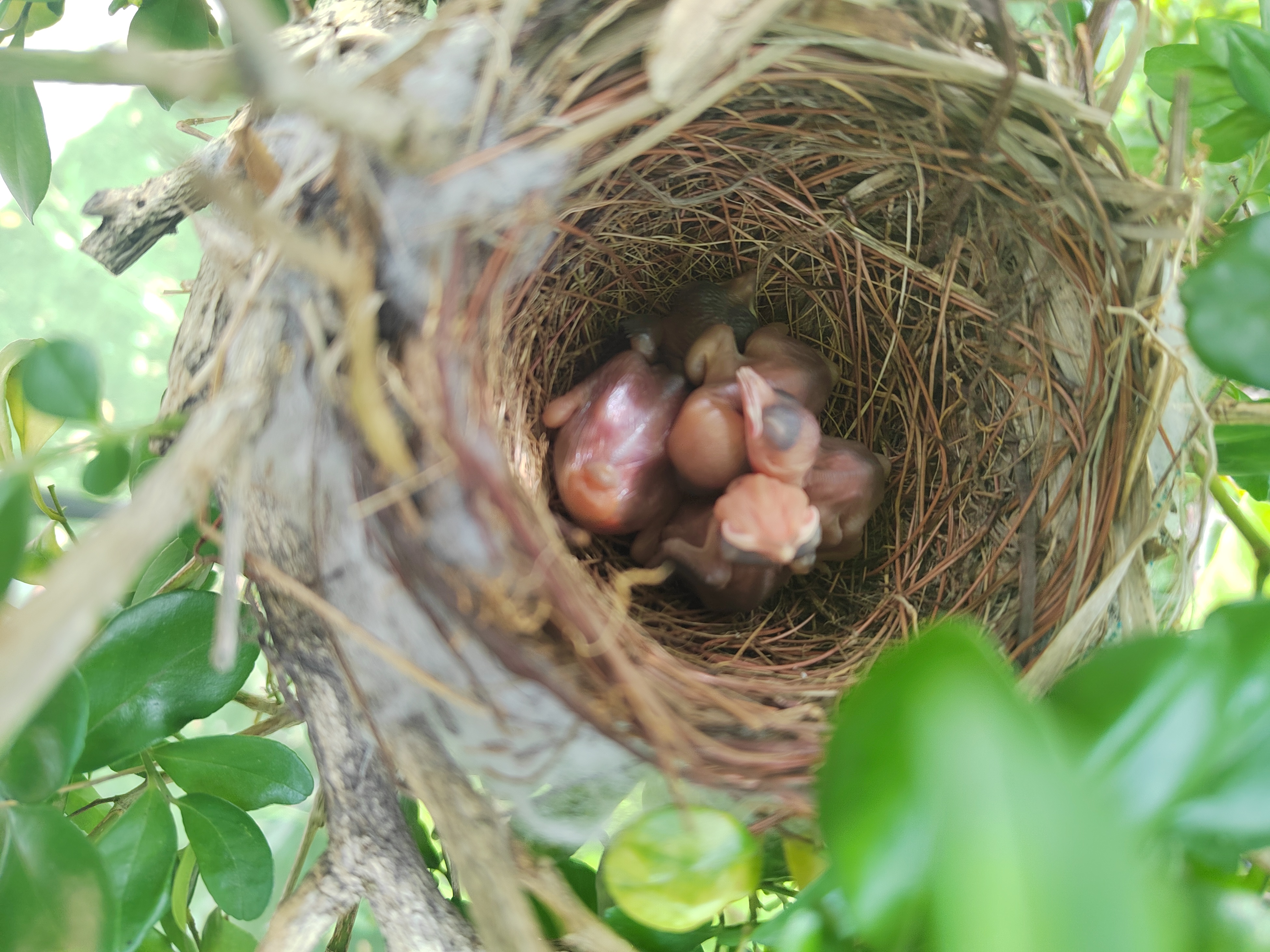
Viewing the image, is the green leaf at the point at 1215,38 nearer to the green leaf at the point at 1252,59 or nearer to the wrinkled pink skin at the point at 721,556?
the green leaf at the point at 1252,59

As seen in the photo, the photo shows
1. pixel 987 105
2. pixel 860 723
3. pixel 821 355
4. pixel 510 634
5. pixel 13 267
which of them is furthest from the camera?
pixel 13 267

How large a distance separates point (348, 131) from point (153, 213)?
251 mm

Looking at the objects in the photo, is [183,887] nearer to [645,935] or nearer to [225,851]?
[225,851]

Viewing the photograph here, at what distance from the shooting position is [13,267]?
1.00 m

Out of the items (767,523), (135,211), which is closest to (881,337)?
(767,523)

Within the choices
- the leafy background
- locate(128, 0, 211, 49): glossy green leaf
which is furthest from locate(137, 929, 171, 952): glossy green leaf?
locate(128, 0, 211, 49): glossy green leaf

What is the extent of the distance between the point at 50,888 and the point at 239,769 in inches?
4.5

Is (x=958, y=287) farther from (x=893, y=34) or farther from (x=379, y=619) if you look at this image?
(x=379, y=619)

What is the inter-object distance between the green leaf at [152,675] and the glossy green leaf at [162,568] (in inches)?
4.3

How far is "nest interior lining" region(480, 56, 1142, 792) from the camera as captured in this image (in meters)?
0.59

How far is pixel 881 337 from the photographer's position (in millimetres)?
790

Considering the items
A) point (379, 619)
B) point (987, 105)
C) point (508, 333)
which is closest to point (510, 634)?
point (379, 619)

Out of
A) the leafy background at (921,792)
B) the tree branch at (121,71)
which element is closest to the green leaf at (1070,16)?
the leafy background at (921,792)

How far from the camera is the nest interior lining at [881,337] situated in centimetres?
59
